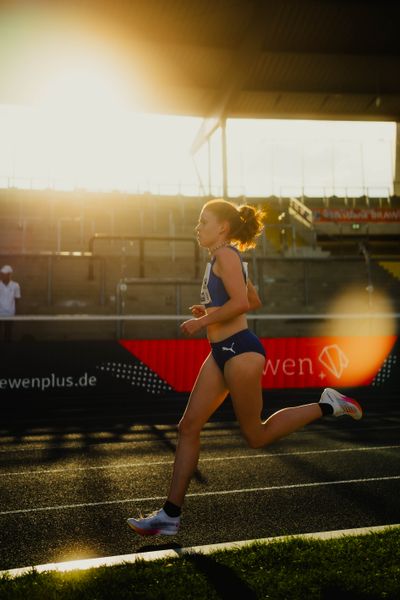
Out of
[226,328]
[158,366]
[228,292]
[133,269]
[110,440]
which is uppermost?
[133,269]

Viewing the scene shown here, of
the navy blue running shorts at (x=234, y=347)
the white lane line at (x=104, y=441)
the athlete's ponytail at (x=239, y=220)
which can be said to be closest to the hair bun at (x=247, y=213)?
the athlete's ponytail at (x=239, y=220)

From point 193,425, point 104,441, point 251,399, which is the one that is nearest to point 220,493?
point 193,425

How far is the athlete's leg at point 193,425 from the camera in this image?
→ 11.2 ft

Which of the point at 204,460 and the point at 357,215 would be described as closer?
the point at 204,460

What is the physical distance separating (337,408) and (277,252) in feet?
61.9

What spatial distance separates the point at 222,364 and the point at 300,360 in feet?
26.1

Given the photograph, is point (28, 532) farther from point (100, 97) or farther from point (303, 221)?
point (100, 97)

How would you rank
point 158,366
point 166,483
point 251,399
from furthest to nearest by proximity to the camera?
point 158,366 → point 166,483 → point 251,399

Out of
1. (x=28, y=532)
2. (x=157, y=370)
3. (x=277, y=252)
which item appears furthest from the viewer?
(x=277, y=252)

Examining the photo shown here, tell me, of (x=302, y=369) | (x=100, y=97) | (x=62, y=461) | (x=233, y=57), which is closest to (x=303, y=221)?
(x=233, y=57)

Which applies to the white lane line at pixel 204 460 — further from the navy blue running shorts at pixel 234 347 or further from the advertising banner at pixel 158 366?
the advertising banner at pixel 158 366

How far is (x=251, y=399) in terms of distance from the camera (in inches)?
133

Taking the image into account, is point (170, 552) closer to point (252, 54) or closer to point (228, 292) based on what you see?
point (228, 292)

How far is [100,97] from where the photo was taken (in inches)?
1184
